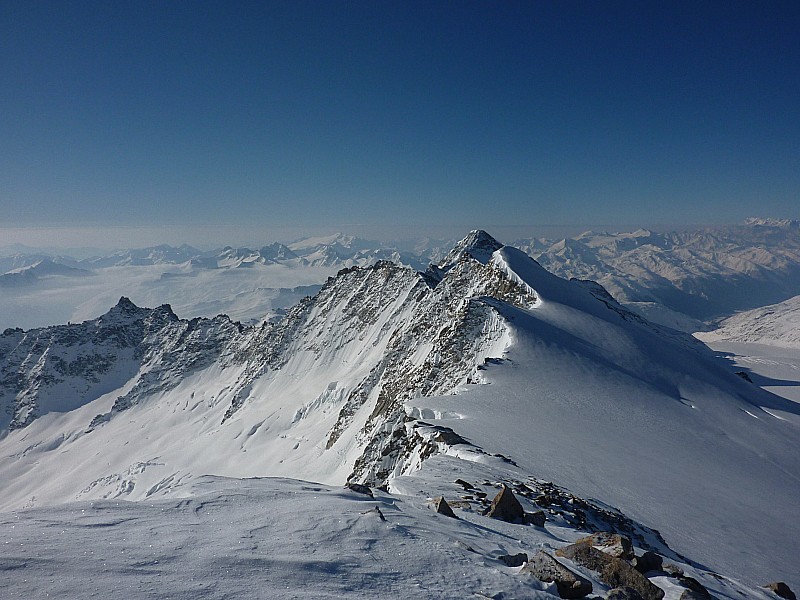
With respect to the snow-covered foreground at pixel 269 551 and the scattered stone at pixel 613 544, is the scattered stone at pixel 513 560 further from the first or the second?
the scattered stone at pixel 613 544

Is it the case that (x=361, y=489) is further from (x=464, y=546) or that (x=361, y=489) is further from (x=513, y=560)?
(x=513, y=560)

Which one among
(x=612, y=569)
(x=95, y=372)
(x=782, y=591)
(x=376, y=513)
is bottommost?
(x=95, y=372)

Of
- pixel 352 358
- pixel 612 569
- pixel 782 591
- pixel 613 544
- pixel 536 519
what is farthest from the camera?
pixel 352 358

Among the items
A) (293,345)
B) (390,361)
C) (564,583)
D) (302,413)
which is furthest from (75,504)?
(293,345)

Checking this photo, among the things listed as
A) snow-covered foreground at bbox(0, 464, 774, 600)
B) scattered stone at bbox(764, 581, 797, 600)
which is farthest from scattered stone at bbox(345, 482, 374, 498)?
scattered stone at bbox(764, 581, 797, 600)

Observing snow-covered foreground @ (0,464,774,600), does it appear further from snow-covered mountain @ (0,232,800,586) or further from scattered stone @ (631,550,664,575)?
snow-covered mountain @ (0,232,800,586)

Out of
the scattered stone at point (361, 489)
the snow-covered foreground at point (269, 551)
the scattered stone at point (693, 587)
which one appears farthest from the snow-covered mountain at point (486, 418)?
the scattered stone at point (693, 587)

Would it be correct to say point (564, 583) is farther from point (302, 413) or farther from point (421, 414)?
point (302, 413)

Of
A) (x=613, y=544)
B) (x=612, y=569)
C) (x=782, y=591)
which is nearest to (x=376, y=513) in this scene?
(x=612, y=569)
